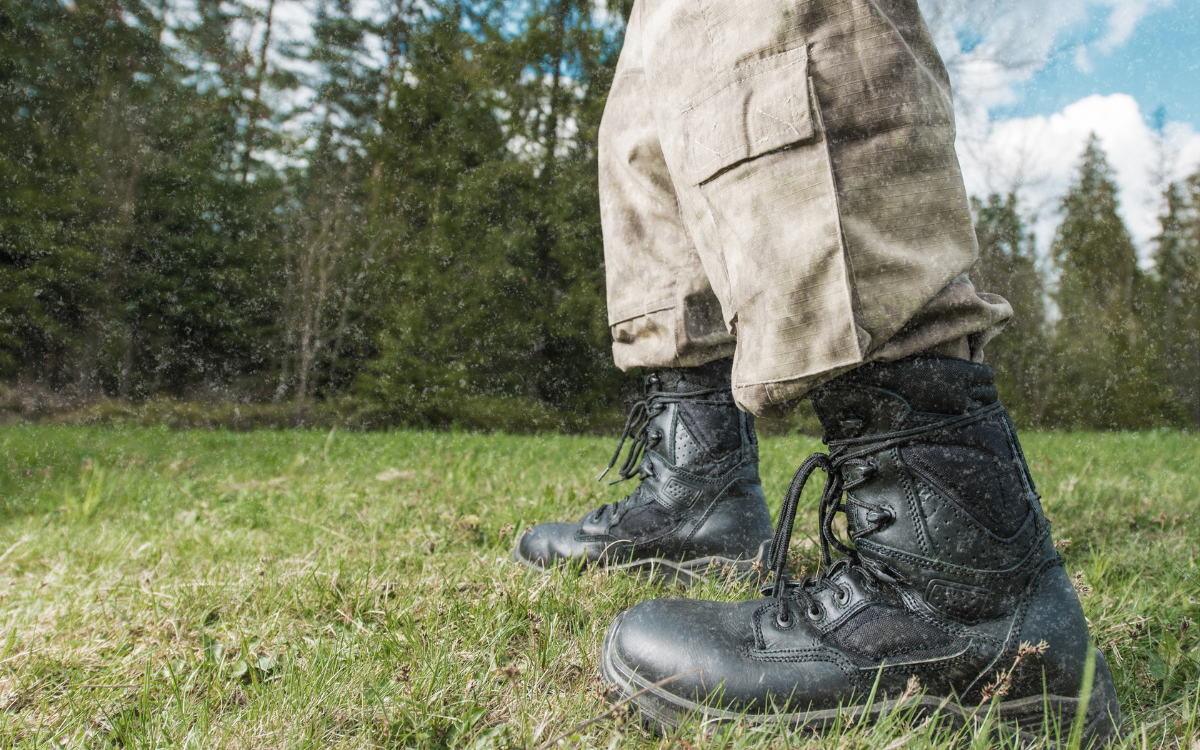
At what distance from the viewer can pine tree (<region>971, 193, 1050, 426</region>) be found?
11.1 m

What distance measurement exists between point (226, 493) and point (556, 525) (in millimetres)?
2091

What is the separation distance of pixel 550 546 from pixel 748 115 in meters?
0.84

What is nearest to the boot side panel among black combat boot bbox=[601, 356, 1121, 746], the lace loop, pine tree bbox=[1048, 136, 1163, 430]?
black combat boot bbox=[601, 356, 1121, 746]

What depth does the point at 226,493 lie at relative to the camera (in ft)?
9.30

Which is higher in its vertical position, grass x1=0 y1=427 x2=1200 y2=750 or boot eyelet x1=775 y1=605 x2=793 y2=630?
boot eyelet x1=775 y1=605 x2=793 y2=630

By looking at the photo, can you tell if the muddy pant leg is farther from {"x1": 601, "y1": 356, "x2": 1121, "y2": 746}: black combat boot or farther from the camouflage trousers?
{"x1": 601, "y1": 356, "x2": 1121, "y2": 746}: black combat boot

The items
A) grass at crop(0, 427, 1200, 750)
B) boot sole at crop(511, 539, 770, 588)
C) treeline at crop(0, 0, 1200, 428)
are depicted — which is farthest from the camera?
treeline at crop(0, 0, 1200, 428)

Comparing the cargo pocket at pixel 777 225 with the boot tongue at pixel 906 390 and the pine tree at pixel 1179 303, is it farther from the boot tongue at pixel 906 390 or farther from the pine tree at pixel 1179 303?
the pine tree at pixel 1179 303

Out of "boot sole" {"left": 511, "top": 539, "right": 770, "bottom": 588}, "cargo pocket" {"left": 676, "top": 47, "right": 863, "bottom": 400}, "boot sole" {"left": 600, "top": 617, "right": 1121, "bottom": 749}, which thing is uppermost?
"cargo pocket" {"left": 676, "top": 47, "right": 863, "bottom": 400}

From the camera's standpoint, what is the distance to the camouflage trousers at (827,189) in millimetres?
783

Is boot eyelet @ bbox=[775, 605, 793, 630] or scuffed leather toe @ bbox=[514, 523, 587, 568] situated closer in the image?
boot eyelet @ bbox=[775, 605, 793, 630]

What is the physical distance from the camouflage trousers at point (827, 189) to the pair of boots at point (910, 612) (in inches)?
2.7

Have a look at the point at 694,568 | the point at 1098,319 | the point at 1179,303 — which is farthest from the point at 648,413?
the point at 1179,303

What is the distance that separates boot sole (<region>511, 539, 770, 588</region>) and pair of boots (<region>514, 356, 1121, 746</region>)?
1.05 ft
